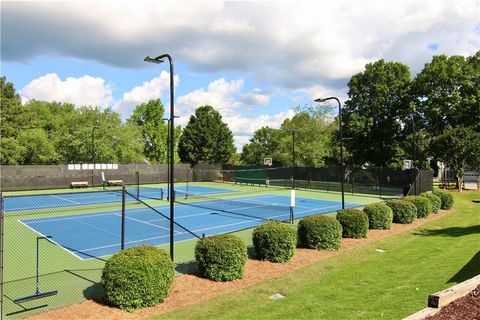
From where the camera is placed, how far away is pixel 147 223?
1981 cm

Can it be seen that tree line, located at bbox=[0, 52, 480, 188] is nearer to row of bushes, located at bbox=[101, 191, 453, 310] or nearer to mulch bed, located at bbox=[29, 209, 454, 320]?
row of bushes, located at bbox=[101, 191, 453, 310]

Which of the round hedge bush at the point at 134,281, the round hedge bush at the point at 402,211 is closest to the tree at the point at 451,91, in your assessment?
the round hedge bush at the point at 402,211

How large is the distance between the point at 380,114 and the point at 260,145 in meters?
46.7

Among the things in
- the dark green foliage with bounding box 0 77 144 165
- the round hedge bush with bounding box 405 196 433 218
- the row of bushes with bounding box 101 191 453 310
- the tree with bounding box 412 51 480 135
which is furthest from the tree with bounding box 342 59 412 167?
the row of bushes with bounding box 101 191 453 310

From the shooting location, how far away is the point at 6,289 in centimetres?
948

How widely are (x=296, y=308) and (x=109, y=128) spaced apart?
46332mm

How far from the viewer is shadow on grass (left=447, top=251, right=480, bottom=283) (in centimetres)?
895

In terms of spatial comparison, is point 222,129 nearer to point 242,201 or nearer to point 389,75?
point 389,75

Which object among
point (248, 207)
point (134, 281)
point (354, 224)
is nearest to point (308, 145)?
point (248, 207)

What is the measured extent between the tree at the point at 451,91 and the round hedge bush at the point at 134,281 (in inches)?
1621

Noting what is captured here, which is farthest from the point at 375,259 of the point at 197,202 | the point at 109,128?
the point at 109,128

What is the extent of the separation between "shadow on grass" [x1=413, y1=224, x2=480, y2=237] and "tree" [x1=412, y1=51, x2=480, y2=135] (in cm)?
2680

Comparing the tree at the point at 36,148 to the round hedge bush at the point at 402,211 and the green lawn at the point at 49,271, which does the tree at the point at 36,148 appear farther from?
the round hedge bush at the point at 402,211

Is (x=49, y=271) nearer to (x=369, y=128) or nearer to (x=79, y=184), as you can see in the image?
(x=79, y=184)
